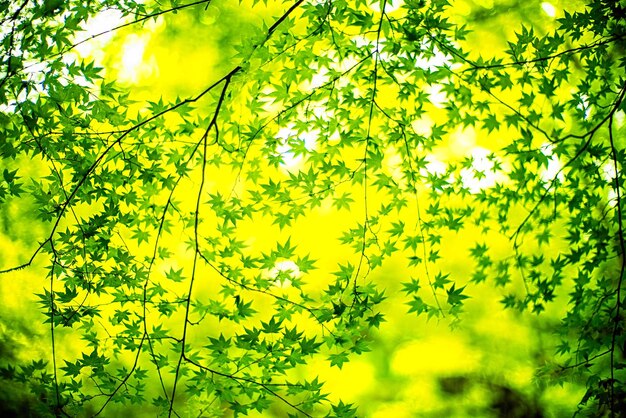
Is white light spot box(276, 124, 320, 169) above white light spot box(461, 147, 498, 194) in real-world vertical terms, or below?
below

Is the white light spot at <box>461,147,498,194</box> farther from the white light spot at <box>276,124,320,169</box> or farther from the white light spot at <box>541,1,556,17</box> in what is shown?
the white light spot at <box>541,1,556,17</box>

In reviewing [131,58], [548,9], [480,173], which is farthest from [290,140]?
[548,9]

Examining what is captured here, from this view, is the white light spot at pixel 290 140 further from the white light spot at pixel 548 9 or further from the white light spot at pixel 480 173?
the white light spot at pixel 548 9

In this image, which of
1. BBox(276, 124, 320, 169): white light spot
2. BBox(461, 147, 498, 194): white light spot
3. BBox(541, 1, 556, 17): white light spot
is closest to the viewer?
BBox(276, 124, 320, 169): white light spot

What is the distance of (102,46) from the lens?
14.4 feet

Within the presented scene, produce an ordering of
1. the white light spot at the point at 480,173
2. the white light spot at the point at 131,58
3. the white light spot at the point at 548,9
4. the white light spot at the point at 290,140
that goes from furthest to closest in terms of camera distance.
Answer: the white light spot at the point at 131,58
the white light spot at the point at 548,9
the white light spot at the point at 480,173
the white light spot at the point at 290,140

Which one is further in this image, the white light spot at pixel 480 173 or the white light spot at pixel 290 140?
the white light spot at pixel 480 173

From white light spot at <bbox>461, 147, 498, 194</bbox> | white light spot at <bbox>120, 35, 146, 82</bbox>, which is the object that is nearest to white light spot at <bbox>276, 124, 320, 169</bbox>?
white light spot at <bbox>461, 147, 498, 194</bbox>

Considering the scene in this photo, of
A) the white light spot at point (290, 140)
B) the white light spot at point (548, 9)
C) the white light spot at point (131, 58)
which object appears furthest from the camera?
the white light spot at point (131, 58)

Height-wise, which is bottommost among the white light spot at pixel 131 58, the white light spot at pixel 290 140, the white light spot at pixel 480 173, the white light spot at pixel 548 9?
the white light spot at pixel 290 140

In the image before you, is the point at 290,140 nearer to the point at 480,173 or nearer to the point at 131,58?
the point at 480,173

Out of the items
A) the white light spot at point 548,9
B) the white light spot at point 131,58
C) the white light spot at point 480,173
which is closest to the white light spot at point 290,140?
the white light spot at point 480,173

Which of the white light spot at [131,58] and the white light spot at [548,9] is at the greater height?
the white light spot at [131,58]

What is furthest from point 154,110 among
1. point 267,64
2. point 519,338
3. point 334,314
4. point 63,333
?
point 519,338
